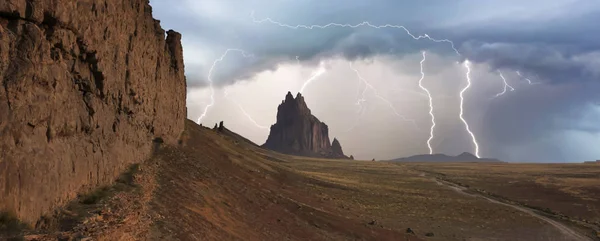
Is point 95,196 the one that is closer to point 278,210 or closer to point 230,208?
point 230,208

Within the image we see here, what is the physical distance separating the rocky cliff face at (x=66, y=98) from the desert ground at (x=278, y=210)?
894 millimetres

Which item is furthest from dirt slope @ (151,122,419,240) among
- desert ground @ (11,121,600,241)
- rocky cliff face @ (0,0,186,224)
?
rocky cliff face @ (0,0,186,224)

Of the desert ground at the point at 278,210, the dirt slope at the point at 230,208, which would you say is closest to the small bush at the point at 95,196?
the desert ground at the point at 278,210

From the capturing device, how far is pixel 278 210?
27.8m

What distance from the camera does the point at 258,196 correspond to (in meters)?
29.6

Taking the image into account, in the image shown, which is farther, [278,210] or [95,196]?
[278,210]

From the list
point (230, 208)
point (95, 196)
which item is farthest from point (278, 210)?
point (95, 196)

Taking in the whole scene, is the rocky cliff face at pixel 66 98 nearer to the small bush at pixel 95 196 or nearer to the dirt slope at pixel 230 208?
the small bush at pixel 95 196

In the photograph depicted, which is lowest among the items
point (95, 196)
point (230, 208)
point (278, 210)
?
point (278, 210)

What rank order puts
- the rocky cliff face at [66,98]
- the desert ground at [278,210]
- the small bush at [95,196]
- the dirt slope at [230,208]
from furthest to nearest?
the dirt slope at [230,208], the desert ground at [278,210], the small bush at [95,196], the rocky cliff face at [66,98]

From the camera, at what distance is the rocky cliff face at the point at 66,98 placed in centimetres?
909

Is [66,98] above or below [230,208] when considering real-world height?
above

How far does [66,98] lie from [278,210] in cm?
1821

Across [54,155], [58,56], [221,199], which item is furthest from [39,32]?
[221,199]
